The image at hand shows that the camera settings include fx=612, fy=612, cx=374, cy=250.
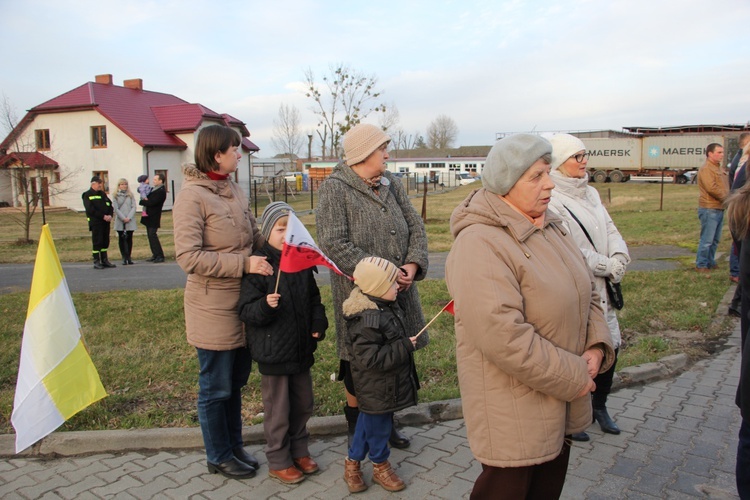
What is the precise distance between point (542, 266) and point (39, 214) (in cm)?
3602

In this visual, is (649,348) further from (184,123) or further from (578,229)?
(184,123)

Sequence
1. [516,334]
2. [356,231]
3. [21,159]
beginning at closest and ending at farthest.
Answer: [516,334], [356,231], [21,159]

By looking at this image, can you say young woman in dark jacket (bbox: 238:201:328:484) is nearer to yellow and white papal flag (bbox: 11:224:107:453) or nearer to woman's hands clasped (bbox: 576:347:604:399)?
yellow and white papal flag (bbox: 11:224:107:453)

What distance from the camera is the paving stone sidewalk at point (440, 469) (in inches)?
137

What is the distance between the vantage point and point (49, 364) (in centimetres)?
396

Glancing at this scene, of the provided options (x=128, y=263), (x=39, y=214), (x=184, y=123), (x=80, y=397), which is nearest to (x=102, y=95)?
(x=184, y=123)

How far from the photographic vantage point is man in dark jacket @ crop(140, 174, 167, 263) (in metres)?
13.0

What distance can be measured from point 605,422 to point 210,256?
293 cm

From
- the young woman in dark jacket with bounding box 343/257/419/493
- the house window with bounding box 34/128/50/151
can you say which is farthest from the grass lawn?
the house window with bounding box 34/128/50/151

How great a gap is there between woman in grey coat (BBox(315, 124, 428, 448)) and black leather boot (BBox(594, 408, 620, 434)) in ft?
4.80

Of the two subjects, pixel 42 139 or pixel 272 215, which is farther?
pixel 42 139

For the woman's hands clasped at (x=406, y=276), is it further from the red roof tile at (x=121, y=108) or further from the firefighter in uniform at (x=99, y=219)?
the red roof tile at (x=121, y=108)

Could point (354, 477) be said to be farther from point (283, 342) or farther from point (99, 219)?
point (99, 219)

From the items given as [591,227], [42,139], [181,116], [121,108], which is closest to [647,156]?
[181,116]
